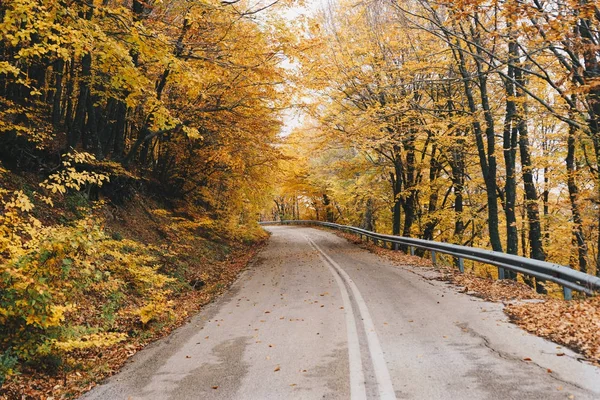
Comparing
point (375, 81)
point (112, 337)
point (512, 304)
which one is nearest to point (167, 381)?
point (112, 337)

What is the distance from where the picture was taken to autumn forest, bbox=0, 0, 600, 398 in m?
5.51

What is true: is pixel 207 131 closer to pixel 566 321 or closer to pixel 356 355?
pixel 356 355

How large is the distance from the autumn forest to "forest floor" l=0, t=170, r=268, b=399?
51mm

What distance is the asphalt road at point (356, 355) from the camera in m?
4.06

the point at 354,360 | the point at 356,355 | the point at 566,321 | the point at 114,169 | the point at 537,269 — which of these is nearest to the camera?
the point at 354,360

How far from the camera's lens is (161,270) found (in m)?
10.9

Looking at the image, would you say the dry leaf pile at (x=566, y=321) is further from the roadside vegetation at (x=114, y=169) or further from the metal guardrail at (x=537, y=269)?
the roadside vegetation at (x=114, y=169)

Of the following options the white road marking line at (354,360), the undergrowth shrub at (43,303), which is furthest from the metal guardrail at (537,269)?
the undergrowth shrub at (43,303)

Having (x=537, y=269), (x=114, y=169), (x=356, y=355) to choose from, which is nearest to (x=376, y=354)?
(x=356, y=355)

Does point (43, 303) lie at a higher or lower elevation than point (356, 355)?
higher

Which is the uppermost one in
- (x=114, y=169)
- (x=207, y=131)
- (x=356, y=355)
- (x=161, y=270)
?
(x=207, y=131)

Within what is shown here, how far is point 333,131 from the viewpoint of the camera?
1619 cm

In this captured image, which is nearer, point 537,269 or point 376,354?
point 376,354

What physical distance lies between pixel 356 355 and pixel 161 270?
7541 mm
